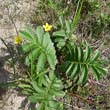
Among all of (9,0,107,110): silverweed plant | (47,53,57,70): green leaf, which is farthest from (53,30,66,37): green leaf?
(47,53,57,70): green leaf

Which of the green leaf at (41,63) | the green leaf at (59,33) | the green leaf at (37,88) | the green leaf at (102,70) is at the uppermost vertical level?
the green leaf at (59,33)

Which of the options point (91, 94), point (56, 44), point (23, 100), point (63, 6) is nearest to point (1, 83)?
point (23, 100)

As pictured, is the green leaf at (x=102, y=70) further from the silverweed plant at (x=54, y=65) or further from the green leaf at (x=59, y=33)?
the green leaf at (x=59, y=33)

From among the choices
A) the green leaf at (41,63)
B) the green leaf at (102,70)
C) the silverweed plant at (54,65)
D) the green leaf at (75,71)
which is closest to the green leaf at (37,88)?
the silverweed plant at (54,65)

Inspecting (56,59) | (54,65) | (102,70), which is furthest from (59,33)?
(102,70)

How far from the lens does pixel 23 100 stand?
2654mm

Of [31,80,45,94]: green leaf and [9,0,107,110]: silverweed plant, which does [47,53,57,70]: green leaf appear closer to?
[9,0,107,110]: silverweed plant

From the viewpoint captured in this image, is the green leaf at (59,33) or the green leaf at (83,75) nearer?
the green leaf at (83,75)

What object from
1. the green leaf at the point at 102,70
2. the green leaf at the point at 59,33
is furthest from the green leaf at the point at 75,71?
the green leaf at the point at 59,33

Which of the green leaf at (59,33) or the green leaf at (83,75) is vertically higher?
the green leaf at (59,33)

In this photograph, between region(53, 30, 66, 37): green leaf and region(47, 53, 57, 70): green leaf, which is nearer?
region(47, 53, 57, 70): green leaf

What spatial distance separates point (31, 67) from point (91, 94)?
587mm

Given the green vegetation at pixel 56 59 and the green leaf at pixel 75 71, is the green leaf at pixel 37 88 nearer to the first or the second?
the green vegetation at pixel 56 59

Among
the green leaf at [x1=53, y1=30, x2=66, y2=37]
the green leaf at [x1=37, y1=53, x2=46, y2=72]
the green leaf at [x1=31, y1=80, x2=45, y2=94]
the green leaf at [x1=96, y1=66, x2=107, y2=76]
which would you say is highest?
the green leaf at [x1=53, y1=30, x2=66, y2=37]
